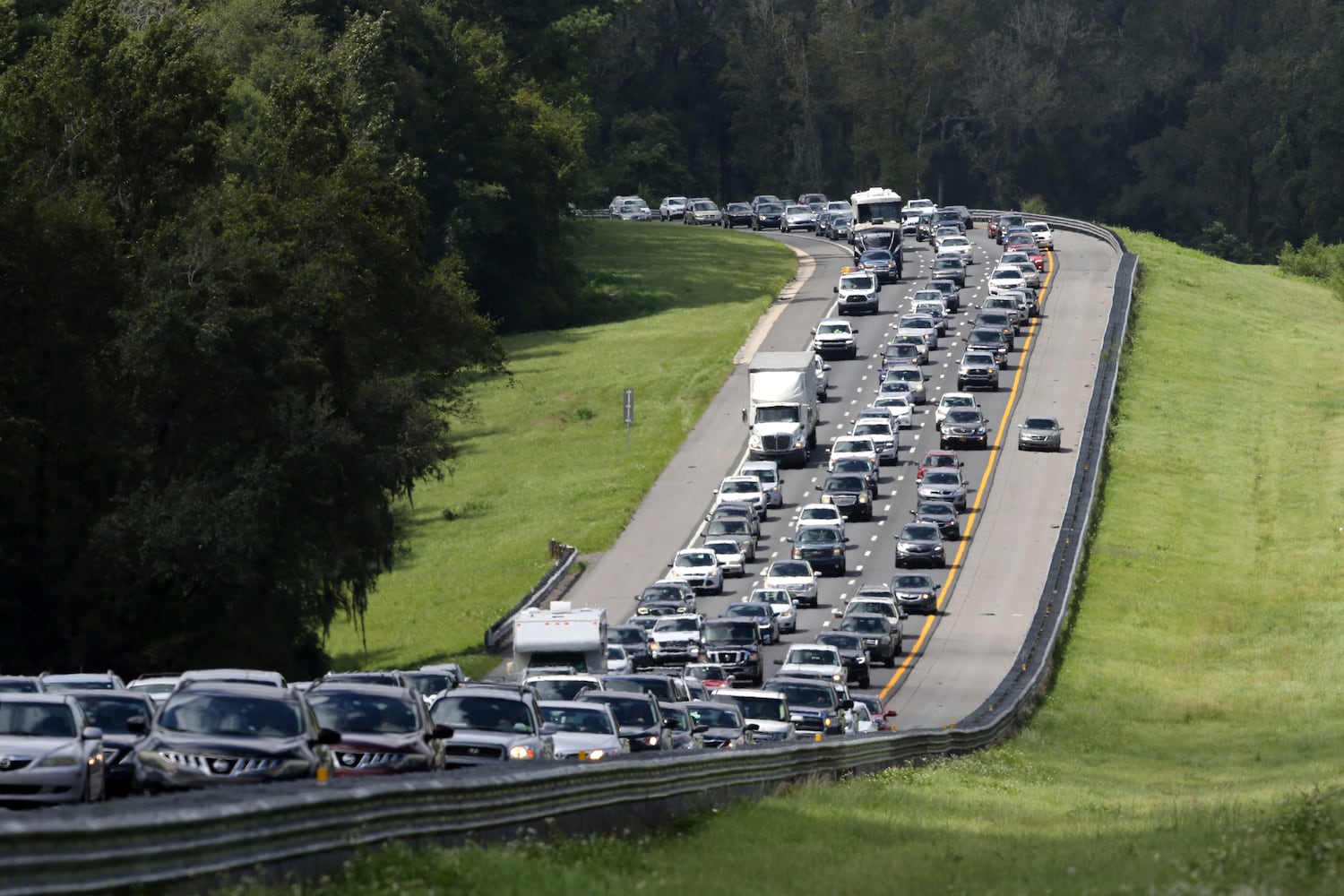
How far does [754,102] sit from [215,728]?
150 metres

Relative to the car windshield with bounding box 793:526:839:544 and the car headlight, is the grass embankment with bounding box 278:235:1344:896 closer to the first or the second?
the car headlight

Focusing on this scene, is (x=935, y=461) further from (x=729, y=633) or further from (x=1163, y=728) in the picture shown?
(x=1163, y=728)

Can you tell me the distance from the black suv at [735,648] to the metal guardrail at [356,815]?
601 inches

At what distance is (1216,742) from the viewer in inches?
1500

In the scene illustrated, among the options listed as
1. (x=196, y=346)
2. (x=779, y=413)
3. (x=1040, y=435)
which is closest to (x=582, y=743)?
(x=196, y=346)

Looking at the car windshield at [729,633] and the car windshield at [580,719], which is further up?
the car windshield at [580,719]

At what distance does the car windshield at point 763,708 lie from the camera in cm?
3244

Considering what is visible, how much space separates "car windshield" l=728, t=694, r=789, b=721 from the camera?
32438 mm

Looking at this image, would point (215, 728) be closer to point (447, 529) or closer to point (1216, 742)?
point (1216, 742)

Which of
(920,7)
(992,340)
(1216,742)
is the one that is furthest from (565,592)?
(920,7)

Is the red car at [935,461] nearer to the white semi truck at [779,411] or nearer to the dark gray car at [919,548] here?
the white semi truck at [779,411]

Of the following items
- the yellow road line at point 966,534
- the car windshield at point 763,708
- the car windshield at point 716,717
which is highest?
the car windshield at point 716,717

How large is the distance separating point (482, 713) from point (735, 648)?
22.1m

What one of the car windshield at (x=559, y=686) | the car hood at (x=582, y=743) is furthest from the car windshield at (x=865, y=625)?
the car hood at (x=582, y=743)
